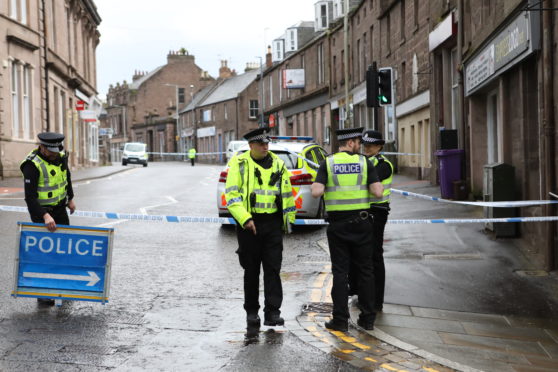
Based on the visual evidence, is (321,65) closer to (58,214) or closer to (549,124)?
(549,124)

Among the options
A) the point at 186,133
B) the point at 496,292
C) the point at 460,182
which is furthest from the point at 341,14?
the point at 186,133

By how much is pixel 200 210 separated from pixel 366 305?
34.2 ft

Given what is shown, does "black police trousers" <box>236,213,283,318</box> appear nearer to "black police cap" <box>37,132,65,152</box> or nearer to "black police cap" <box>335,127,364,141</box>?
"black police cap" <box>335,127,364,141</box>

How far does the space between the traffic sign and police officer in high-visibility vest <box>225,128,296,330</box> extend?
1.52 metres

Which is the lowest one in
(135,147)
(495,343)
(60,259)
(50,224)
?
(495,343)

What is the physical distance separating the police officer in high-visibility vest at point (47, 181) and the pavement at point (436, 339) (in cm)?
280

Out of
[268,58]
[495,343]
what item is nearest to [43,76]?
[495,343]

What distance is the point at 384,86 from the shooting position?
15977 millimetres

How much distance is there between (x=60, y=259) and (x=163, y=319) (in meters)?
1.24

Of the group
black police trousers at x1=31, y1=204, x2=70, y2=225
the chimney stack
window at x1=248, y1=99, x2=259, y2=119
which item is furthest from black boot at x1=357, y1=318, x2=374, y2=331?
window at x1=248, y1=99, x2=259, y2=119

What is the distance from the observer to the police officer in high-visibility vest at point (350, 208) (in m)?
6.99

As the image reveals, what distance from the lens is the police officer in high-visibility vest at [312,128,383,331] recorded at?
6992 mm

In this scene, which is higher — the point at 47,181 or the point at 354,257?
the point at 47,181

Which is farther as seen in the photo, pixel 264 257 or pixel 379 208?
pixel 379 208
